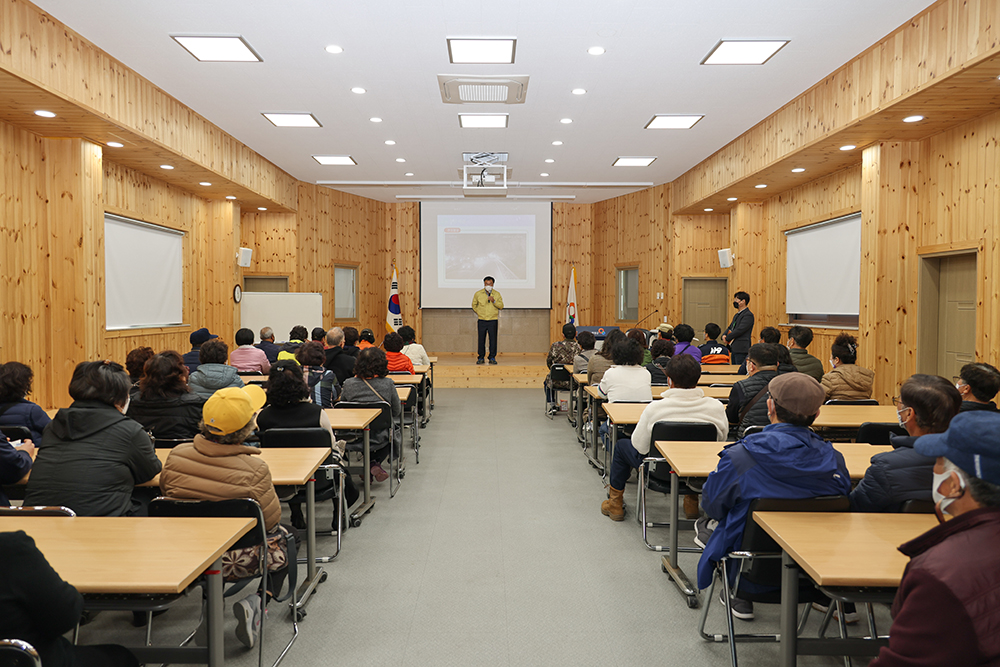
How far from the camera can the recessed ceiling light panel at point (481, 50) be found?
17.2 ft

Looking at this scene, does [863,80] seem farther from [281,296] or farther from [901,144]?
[281,296]

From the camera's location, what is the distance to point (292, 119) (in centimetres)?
747

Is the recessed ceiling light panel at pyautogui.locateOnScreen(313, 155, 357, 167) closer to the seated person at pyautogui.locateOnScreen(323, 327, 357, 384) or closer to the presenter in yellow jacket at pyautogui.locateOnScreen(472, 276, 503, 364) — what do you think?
the presenter in yellow jacket at pyautogui.locateOnScreen(472, 276, 503, 364)

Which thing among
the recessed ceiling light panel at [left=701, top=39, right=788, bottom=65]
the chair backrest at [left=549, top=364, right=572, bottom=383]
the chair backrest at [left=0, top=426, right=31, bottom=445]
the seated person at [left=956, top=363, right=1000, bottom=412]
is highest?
the recessed ceiling light panel at [left=701, top=39, right=788, bottom=65]

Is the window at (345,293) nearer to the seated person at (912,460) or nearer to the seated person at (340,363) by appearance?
the seated person at (340,363)

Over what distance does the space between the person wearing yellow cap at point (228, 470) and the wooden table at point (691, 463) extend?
6.08ft

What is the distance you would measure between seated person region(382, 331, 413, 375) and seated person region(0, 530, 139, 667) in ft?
16.0

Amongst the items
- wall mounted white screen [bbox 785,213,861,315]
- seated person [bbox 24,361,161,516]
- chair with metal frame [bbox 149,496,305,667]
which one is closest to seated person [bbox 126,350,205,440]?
seated person [bbox 24,361,161,516]

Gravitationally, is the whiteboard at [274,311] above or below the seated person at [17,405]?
above

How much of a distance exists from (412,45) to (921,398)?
4.84 metres

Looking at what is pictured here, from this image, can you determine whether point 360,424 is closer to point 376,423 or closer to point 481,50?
point 376,423

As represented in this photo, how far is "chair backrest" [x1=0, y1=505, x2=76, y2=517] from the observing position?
2.11 metres

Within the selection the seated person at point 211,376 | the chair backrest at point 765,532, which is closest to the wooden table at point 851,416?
the chair backrest at point 765,532

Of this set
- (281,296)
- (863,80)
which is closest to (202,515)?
(863,80)
